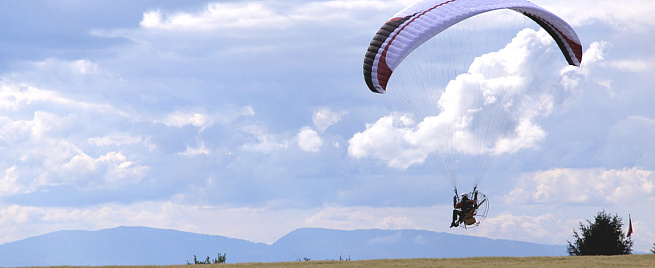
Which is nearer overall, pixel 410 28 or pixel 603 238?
pixel 410 28

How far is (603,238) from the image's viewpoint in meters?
52.0

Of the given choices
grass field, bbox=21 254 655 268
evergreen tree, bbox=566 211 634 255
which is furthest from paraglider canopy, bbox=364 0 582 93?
evergreen tree, bbox=566 211 634 255

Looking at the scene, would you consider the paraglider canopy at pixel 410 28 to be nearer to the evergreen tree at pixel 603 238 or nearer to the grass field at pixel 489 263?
the grass field at pixel 489 263

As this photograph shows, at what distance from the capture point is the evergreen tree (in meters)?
51.5

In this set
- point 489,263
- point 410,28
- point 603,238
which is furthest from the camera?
point 603,238

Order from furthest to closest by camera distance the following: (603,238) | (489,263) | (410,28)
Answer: (603,238)
(489,263)
(410,28)

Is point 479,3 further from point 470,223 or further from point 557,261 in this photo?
point 557,261

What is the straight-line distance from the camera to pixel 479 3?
102ft

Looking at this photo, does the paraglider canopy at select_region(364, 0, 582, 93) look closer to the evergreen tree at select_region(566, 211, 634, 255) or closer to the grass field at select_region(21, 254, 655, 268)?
the grass field at select_region(21, 254, 655, 268)

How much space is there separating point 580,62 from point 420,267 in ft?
43.0

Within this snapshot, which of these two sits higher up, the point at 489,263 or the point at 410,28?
the point at 410,28

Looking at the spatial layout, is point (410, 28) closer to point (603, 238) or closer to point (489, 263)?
point (489, 263)

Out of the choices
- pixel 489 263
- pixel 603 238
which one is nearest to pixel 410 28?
pixel 489 263

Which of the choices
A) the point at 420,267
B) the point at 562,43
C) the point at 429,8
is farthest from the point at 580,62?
the point at 420,267
